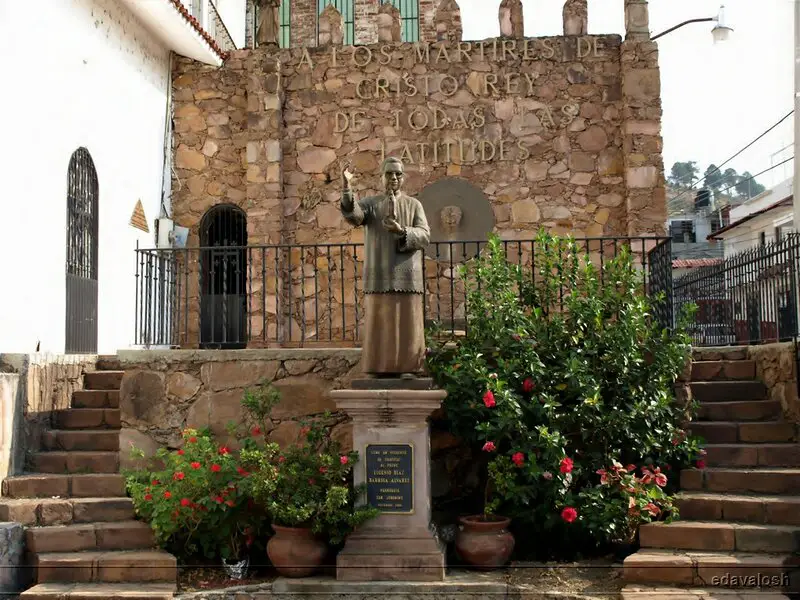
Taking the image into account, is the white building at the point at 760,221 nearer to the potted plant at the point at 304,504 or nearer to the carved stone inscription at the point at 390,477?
the carved stone inscription at the point at 390,477

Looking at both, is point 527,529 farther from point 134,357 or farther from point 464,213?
point 464,213

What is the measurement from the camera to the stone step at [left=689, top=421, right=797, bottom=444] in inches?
287

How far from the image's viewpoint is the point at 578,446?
6.95 m

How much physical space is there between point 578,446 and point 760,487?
145 centimetres

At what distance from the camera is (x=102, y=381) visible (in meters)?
8.58

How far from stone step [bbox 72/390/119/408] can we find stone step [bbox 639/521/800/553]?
510 cm

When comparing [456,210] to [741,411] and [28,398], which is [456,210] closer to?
[741,411]

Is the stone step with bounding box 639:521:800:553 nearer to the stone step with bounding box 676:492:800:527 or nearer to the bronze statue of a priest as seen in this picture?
the stone step with bounding box 676:492:800:527

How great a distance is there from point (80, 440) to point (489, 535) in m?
3.98

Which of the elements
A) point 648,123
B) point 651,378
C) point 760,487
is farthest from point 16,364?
point 648,123

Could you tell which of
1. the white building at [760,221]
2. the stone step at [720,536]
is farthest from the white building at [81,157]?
the white building at [760,221]

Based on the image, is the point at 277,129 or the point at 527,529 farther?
the point at 277,129

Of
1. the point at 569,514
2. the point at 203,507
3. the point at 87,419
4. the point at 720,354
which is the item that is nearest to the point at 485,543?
the point at 569,514

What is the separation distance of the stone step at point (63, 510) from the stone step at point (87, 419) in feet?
3.61
